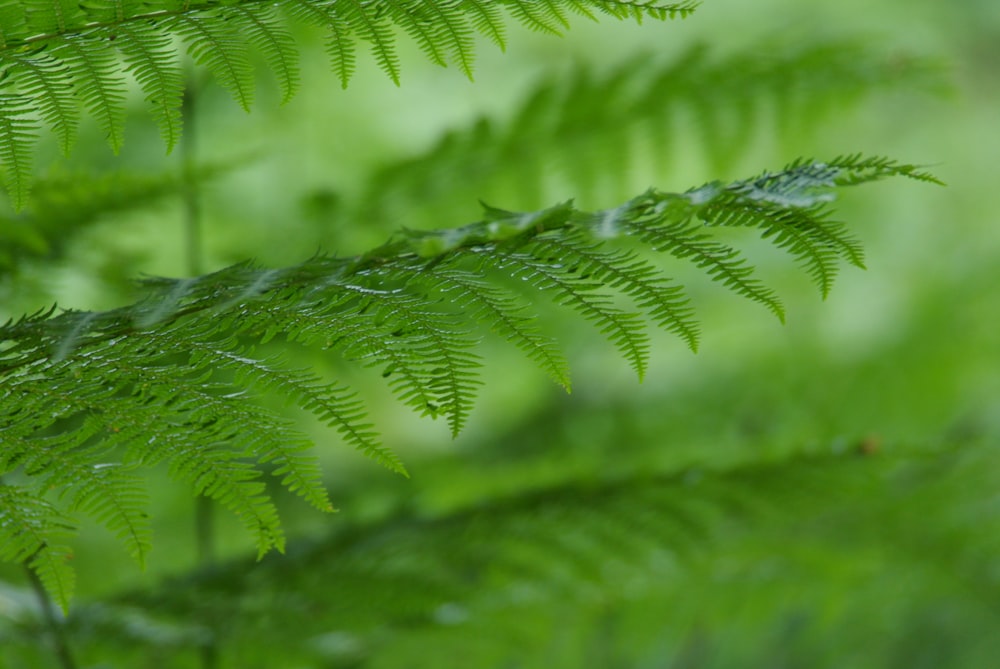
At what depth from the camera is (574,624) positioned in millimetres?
1518

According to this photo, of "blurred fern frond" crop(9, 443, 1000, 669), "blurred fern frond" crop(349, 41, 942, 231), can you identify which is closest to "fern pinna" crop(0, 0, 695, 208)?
"blurred fern frond" crop(9, 443, 1000, 669)

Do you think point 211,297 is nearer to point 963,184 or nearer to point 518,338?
point 518,338

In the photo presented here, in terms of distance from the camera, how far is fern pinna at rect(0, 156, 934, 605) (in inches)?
26.7

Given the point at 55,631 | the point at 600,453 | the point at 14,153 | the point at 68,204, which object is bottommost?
the point at 600,453

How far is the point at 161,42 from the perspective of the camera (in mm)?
759

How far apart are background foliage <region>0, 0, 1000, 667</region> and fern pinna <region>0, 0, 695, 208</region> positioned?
1.33 ft

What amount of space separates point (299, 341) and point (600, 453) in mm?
1429

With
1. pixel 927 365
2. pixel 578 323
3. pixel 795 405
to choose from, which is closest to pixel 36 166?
A: pixel 578 323

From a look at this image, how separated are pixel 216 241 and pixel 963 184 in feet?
9.52

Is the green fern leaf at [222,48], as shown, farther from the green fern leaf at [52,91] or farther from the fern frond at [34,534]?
the fern frond at [34,534]

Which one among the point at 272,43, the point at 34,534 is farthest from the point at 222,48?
the point at 34,534

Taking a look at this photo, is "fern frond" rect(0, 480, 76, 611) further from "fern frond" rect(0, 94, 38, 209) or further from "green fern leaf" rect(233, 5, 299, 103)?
"green fern leaf" rect(233, 5, 299, 103)

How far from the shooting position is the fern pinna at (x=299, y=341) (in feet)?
2.22

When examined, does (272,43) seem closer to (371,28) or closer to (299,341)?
(371,28)
